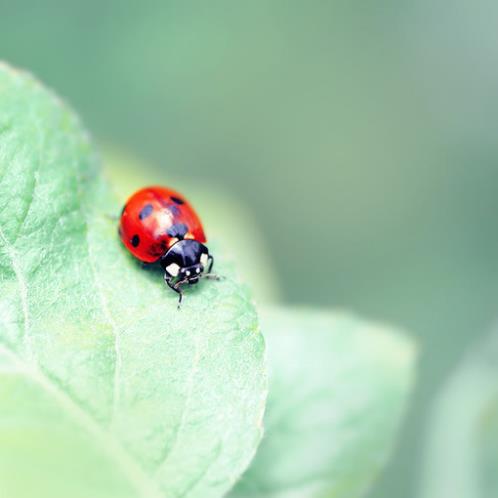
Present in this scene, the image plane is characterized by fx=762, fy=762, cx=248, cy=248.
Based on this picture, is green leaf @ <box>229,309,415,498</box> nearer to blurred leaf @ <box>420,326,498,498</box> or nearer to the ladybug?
the ladybug

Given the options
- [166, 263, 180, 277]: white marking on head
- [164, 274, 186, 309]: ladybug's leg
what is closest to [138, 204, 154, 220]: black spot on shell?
[166, 263, 180, 277]: white marking on head

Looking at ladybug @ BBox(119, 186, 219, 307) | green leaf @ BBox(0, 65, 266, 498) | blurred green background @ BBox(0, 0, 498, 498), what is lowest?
green leaf @ BBox(0, 65, 266, 498)

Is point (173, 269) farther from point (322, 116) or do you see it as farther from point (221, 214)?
point (322, 116)

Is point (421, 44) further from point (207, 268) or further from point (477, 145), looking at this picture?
point (207, 268)

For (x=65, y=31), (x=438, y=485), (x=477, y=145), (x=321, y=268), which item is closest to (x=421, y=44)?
(x=477, y=145)

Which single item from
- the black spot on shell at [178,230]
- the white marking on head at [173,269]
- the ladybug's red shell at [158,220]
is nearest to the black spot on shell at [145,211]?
the ladybug's red shell at [158,220]

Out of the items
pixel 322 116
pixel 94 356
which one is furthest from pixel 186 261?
pixel 322 116
